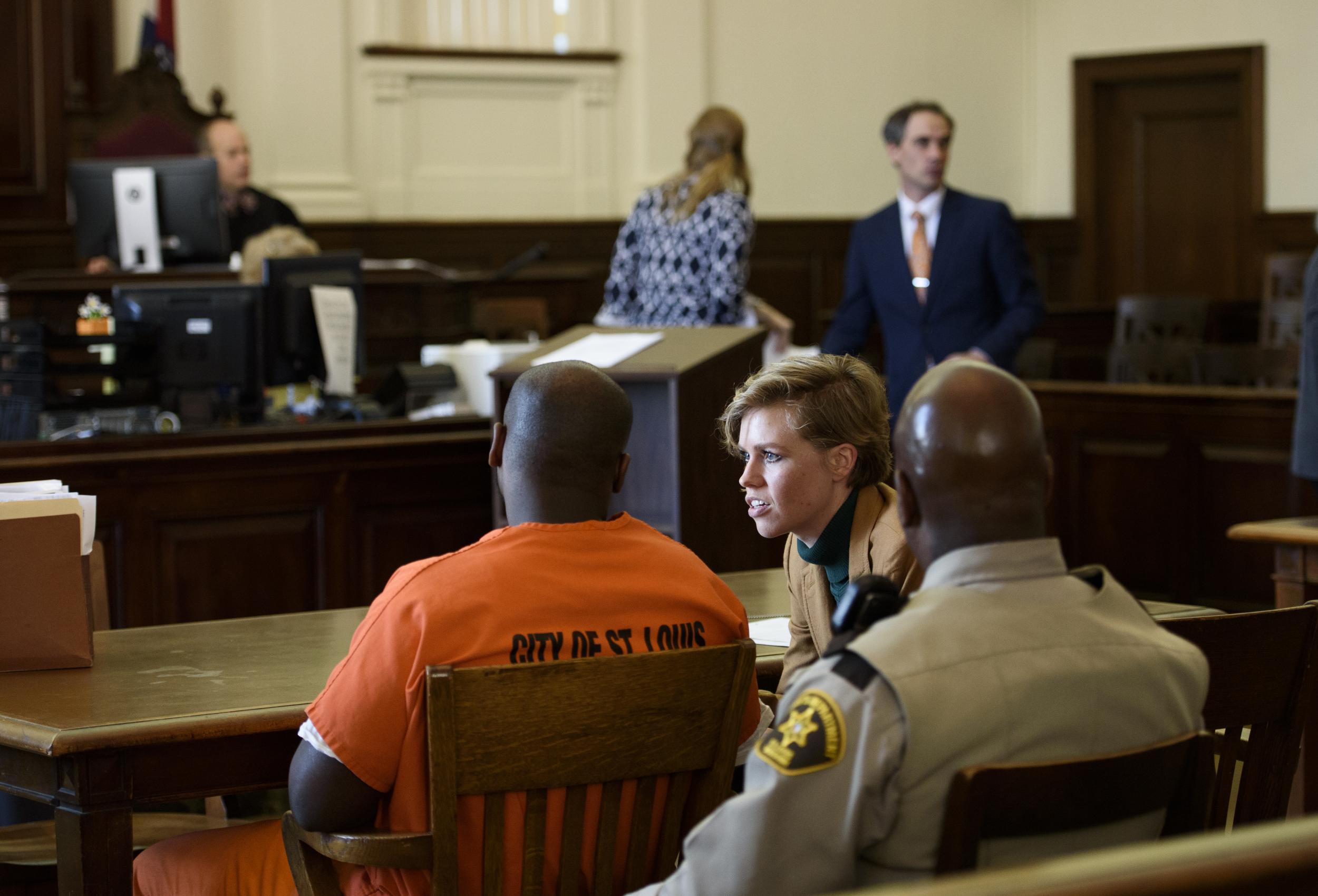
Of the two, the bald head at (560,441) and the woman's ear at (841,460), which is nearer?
the bald head at (560,441)

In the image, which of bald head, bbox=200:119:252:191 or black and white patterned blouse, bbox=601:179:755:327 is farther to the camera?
bald head, bbox=200:119:252:191

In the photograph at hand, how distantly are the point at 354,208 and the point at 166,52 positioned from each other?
1.26 metres

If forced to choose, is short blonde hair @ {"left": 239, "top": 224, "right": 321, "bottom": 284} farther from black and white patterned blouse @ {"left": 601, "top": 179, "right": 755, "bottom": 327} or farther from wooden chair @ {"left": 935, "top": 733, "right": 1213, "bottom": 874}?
wooden chair @ {"left": 935, "top": 733, "right": 1213, "bottom": 874}

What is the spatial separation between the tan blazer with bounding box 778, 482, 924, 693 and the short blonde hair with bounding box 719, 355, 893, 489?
46 mm

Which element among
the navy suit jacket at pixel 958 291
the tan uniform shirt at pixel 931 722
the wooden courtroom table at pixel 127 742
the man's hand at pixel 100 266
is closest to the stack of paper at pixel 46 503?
the wooden courtroom table at pixel 127 742

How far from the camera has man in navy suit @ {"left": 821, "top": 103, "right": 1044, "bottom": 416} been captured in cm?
457

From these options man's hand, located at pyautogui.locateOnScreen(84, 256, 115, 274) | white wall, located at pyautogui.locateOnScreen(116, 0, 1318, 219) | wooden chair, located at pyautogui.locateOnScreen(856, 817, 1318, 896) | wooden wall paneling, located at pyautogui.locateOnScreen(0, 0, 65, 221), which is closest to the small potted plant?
man's hand, located at pyautogui.locateOnScreen(84, 256, 115, 274)

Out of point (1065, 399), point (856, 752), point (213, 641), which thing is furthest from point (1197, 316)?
point (856, 752)

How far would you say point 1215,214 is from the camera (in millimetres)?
9945

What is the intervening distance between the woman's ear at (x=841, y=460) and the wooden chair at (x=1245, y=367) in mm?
4501

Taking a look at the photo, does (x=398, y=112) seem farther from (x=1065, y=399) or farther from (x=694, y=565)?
(x=694, y=565)

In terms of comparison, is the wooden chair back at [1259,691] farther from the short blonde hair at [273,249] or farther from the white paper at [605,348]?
the short blonde hair at [273,249]

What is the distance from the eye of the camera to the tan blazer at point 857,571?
1970 mm

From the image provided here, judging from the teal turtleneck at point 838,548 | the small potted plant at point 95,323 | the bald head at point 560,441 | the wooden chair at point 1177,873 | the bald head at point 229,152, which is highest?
the bald head at point 229,152
